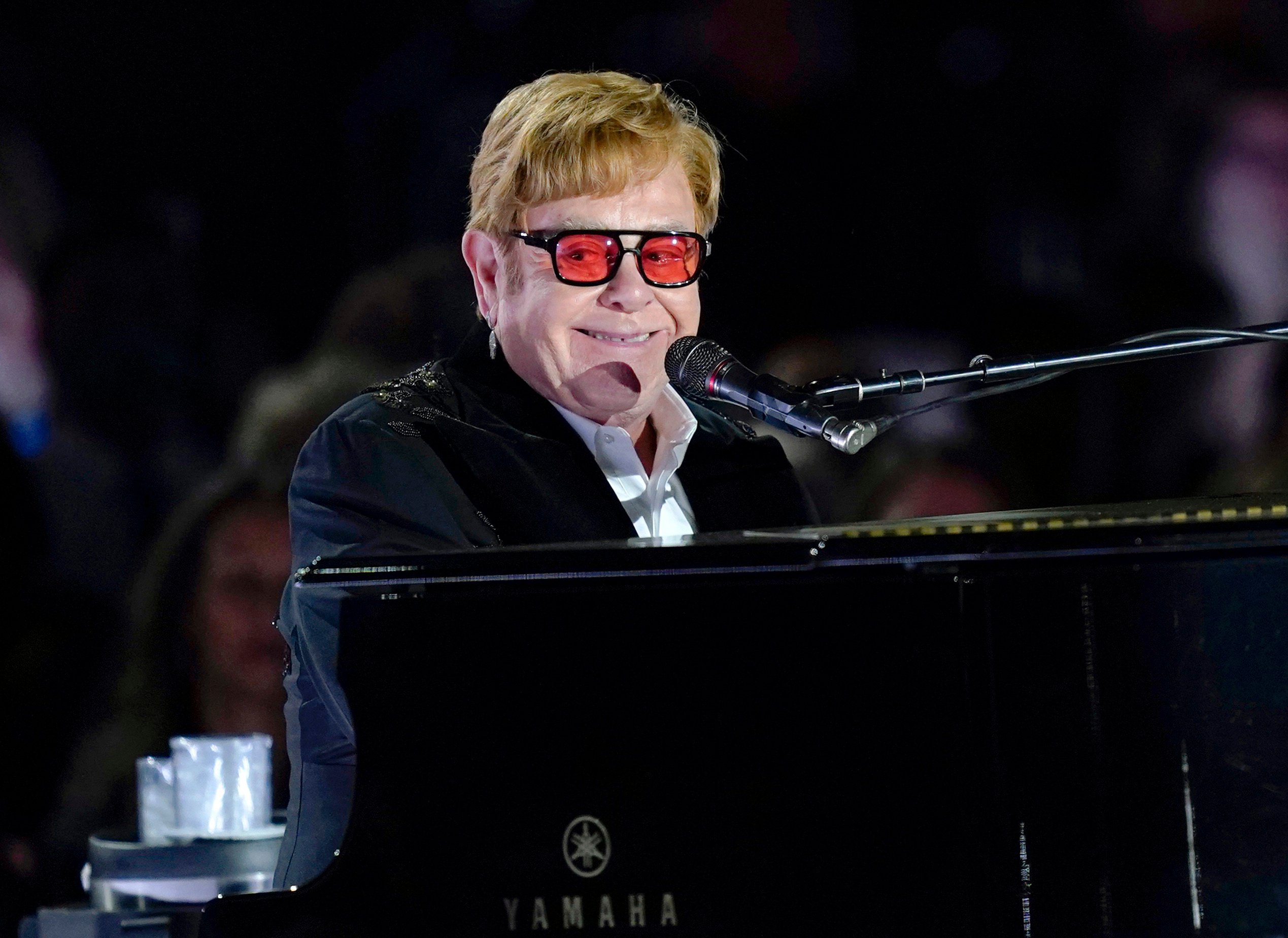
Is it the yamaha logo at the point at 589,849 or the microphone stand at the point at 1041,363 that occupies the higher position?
the microphone stand at the point at 1041,363

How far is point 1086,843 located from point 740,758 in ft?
1.01

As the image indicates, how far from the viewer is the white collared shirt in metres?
2.23

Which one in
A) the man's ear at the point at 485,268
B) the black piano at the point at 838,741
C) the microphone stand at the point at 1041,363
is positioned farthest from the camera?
the man's ear at the point at 485,268

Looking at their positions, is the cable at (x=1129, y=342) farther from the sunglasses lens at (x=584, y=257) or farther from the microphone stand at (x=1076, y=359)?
Result: the sunglasses lens at (x=584, y=257)

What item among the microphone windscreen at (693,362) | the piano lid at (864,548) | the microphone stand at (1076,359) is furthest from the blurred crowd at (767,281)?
the piano lid at (864,548)

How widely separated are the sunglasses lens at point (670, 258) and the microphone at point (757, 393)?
40 cm

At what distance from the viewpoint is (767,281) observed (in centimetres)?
399

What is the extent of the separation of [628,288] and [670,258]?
0.30 feet

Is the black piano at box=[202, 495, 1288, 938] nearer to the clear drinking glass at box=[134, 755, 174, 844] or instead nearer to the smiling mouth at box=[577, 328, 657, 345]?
the smiling mouth at box=[577, 328, 657, 345]

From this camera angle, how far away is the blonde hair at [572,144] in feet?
7.16

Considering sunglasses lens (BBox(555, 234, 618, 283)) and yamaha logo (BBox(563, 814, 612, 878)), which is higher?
sunglasses lens (BBox(555, 234, 618, 283))

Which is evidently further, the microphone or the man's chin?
the man's chin

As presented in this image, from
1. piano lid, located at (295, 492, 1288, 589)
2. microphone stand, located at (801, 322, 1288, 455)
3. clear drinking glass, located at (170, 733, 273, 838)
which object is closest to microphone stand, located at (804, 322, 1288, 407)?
microphone stand, located at (801, 322, 1288, 455)

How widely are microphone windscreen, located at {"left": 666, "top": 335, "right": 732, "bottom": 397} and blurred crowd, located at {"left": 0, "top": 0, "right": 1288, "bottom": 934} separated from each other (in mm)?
2153
